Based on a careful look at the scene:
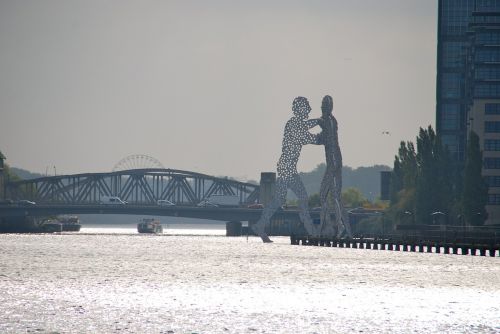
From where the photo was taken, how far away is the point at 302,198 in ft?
596

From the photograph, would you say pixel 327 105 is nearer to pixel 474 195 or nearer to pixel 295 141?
pixel 295 141

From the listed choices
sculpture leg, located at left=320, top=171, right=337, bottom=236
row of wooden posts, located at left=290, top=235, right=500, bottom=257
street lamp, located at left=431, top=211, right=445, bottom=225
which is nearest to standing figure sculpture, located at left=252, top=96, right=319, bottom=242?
sculpture leg, located at left=320, top=171, right=337, bottom=236

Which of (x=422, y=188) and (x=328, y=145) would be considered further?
(x=422, y=188)

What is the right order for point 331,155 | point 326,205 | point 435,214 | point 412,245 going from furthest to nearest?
1. point 435,214
2. point 326,205
3. point 331,155
4. point 412,245

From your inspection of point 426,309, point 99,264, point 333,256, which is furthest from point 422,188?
point 426,309

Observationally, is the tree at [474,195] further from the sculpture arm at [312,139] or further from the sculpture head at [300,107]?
the sculpture head at [300,107]

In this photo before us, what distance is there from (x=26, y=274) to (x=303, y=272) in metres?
21.4

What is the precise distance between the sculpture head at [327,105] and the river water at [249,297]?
43.7 m

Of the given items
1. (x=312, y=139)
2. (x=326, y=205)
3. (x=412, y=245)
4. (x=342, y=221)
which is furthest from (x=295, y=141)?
(x=412, y=245)

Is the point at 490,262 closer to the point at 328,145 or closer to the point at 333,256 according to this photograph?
the point at 333,256

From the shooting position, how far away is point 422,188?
194875 millimetres

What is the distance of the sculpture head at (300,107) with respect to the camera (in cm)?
17462

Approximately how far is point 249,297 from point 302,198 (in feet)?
324

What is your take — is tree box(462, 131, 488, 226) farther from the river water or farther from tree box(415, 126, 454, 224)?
the river water
